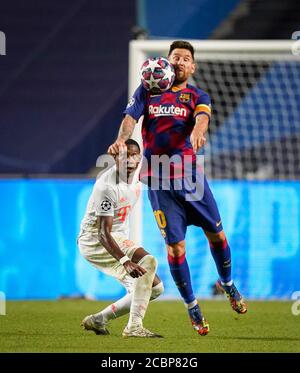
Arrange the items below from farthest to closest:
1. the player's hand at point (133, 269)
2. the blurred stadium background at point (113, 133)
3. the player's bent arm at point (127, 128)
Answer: the blurred stadium background at point (113, 133)
the player's bent arm at point (127, 128)
the player's hand at point (133, 269)

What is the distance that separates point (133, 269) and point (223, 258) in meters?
0.99

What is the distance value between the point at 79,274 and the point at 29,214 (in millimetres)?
1042

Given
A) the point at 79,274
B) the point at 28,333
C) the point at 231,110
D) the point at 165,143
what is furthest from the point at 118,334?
the point at 231,110

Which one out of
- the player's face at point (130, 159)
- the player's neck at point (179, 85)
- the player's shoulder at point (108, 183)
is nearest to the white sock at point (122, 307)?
the player's shoulder at point (108, 183)

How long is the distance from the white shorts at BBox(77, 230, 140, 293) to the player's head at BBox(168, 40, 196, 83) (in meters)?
1.42

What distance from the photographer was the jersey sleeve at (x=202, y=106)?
7604 mm

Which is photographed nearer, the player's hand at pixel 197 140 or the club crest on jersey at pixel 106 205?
the player's hand at pixel 197 140

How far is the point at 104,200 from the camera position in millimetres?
7895

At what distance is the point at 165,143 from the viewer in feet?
25.5

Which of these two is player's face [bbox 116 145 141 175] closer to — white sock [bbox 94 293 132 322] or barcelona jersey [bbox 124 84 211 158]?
barcelona jersey [bbox 124 84 211 158]

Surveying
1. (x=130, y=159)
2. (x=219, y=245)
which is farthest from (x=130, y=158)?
(x=219, y=245)

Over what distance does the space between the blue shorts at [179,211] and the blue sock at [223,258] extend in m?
0.16

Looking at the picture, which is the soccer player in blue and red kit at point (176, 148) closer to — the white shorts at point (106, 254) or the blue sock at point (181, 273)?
the blue sock at point (181, 273)

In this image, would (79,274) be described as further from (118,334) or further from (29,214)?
(118,334)
